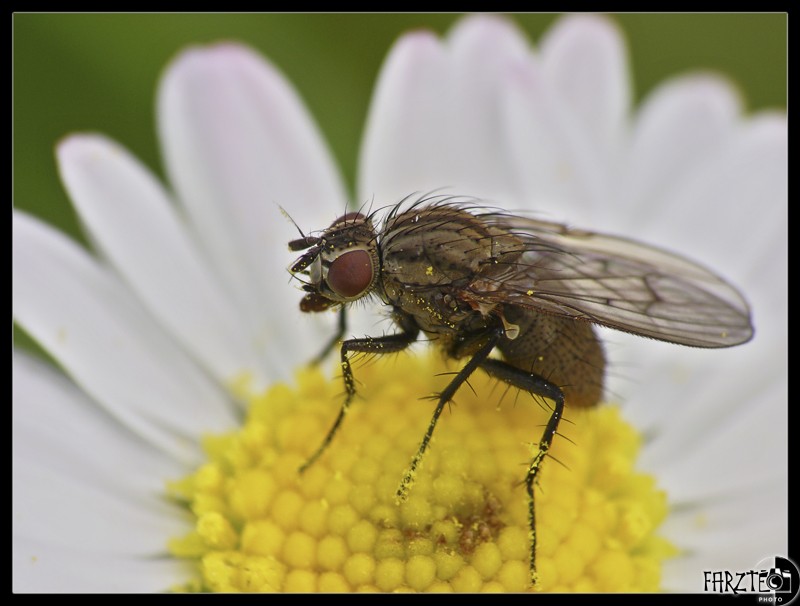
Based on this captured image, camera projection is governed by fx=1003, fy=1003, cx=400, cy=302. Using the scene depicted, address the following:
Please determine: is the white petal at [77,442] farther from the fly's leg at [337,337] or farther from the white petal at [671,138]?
the white petal at [671,138]

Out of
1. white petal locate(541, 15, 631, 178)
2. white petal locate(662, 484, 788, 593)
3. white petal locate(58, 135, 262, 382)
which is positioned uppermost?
white petal locate(541, 15, 631, 178)

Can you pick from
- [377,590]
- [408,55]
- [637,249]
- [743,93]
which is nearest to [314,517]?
[377,590]

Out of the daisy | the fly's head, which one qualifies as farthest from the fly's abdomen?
the fly's head

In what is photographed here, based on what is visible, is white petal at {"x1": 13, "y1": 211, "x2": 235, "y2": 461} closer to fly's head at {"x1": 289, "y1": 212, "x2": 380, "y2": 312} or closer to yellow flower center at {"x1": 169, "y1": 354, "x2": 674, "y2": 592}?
yellow flower center at {"x1": 169, "y1": 354, "x2": 674, "y2": 592}

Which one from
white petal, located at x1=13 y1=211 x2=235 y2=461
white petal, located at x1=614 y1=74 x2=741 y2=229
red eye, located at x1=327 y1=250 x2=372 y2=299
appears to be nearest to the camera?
red eye, located at x1=327 y1=250 x2=372 y2=299

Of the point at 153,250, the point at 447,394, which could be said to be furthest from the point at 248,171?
the point at 447,394

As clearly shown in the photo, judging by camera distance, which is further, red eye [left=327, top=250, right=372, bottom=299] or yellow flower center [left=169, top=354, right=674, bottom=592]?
yellow flower center [left=169, top=354, right=674, bottom=592]

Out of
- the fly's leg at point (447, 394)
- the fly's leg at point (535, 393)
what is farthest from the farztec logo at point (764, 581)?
the fly's leg at point (447, 394)
